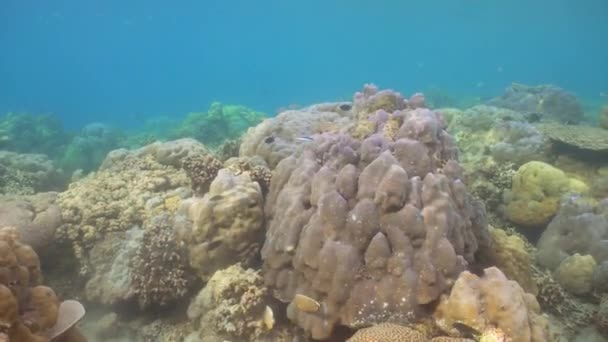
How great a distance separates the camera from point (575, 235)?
693 centimetres

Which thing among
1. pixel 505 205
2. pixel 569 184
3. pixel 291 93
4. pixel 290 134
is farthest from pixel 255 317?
pixel 291 93

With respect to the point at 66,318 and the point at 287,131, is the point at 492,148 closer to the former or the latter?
the point at 287,131

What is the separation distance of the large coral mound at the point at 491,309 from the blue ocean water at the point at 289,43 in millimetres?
55613

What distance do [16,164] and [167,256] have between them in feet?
31.6

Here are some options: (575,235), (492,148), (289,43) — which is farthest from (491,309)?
(289,43)

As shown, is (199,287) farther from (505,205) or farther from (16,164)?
(16,164)

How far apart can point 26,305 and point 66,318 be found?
1.57 ft

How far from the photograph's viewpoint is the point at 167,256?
5551 millimetres

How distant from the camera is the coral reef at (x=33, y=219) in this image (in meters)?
5.92

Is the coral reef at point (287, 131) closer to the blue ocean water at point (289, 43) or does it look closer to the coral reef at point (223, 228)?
the coral reef at point (223, 228)

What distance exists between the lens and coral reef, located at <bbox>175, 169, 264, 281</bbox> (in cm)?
553

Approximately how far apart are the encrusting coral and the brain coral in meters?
2.33

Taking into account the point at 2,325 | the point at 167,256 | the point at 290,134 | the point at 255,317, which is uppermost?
the point at 290,134

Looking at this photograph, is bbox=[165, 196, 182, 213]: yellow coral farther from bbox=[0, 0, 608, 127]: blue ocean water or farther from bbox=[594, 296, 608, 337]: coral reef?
bbox=[0, 0, 608, 127]: blue ocean water
